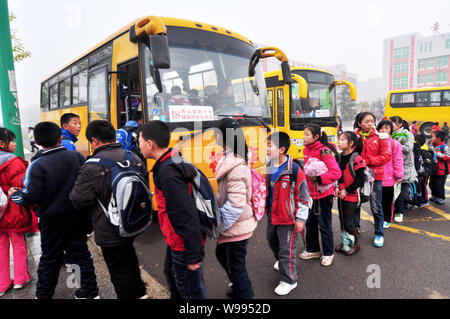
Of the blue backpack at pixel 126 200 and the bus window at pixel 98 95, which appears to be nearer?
the blue backpack at pixel 126 200

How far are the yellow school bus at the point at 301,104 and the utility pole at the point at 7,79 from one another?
7282 mm

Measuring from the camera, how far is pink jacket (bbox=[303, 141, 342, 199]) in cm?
325

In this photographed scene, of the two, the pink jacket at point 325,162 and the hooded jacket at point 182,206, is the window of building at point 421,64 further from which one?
the hooded jacket at point 182,206

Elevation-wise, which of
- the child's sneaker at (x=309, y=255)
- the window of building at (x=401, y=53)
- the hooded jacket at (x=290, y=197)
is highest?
the window of building at (x=401, y=53)

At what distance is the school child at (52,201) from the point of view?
8.18ft

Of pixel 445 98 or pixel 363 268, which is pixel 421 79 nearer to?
pixel 445 98

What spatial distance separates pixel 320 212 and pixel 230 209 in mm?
1656

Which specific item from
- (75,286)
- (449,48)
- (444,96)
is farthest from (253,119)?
(449,48)

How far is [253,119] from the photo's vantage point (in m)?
4.84

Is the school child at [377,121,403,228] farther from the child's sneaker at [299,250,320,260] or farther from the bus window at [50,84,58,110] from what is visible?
the bus window at [50,84,58,110]

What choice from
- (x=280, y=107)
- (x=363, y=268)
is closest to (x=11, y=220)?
(x=363, y=268)

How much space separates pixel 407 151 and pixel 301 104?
544 cm

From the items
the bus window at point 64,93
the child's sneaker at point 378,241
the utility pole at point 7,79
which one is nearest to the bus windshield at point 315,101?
the child's sneaker at point 378,241

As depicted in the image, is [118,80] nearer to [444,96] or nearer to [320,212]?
[320,212]
